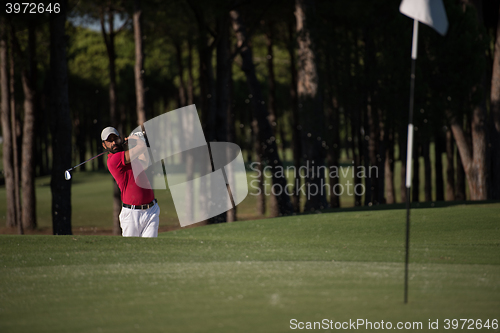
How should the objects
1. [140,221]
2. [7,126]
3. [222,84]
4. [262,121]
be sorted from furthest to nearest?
[7,126] < [262,121] < [222,84] < [140,221]

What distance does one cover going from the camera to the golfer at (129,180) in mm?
7508

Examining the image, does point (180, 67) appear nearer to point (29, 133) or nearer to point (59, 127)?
point (29, 133)

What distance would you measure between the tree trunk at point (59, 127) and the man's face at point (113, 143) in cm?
674

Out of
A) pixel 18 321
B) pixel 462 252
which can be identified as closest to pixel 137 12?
pixel 462 252

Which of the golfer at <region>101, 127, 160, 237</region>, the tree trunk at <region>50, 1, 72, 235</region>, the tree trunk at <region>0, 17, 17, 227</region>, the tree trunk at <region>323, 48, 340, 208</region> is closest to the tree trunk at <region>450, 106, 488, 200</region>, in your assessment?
the tree trunk at <region>323, 48, 340, 208</region>

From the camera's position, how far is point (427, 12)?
5.24 meters

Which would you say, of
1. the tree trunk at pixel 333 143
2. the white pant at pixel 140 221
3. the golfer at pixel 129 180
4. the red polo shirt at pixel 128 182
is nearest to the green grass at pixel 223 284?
the white pant at pixel 140 221

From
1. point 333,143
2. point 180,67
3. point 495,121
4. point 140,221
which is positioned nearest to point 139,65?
point 333,143

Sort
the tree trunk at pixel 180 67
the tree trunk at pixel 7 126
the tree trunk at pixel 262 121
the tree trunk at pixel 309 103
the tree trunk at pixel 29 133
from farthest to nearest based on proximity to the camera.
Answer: the tree trunk at pixel 180 67 < the tree trunk at pixel 7 126 < the tree trunk at pixel 262 121 < the tree trunk at pixel 29 133 < the tree trunk at pixel 309 103

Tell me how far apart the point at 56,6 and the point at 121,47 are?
21112 mm

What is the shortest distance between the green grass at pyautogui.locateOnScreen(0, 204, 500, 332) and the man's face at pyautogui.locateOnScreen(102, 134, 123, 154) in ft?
4.62

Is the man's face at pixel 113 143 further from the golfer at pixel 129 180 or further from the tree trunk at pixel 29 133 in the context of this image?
the tree trunk at pixel 29 133

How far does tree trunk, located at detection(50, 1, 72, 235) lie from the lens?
14.0 meters

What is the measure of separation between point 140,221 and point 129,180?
2.24 ft
